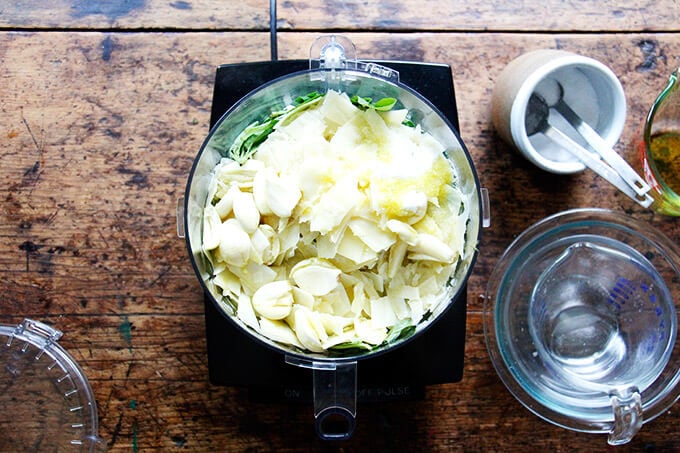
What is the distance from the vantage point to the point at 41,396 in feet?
3.08

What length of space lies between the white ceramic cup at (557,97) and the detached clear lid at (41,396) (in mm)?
671

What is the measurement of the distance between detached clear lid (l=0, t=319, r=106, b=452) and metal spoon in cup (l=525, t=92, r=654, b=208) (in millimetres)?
702

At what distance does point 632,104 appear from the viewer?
0.99 metres

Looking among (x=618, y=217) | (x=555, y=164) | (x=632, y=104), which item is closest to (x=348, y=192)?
(x=555, y=164)

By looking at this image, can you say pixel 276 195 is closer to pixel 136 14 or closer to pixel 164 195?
pixel 164 195

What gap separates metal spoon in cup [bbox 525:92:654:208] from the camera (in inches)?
Answer: 33.7

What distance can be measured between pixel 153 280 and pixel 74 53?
0.34 meters

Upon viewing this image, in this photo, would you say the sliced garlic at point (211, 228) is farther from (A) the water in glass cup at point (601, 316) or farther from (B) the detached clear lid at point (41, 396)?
(A) the water in glass cup at point (601, 316)

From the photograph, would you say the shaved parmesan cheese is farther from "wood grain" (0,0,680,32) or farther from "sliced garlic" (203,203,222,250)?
"wood grain" (0,0,680,32)

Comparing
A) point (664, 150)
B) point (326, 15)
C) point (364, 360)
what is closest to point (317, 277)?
point (364, 360)

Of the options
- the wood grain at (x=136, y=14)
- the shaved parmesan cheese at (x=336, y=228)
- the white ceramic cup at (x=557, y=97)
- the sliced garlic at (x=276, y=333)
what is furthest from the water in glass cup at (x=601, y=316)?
the wood grain at (x=136, y=14)

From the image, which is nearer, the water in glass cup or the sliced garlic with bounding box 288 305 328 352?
the sliced garlic with bounding box 288 305 328 352

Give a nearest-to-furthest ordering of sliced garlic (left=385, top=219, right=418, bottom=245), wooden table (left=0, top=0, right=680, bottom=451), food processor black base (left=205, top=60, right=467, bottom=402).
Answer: sliced garlic (left=385, top=219, right=418, bottom=245), food processor black base (left=205, top=60, right=467, bottom=402), wooden table (left=0, top=0, right=680, bottom=451)

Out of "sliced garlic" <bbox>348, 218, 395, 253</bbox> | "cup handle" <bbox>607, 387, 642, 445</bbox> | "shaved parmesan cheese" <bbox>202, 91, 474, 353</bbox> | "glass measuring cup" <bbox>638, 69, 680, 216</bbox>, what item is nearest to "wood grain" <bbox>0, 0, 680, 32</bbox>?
"glass measuring cup" <bbox>638, 69, 680, 216</bbox>
